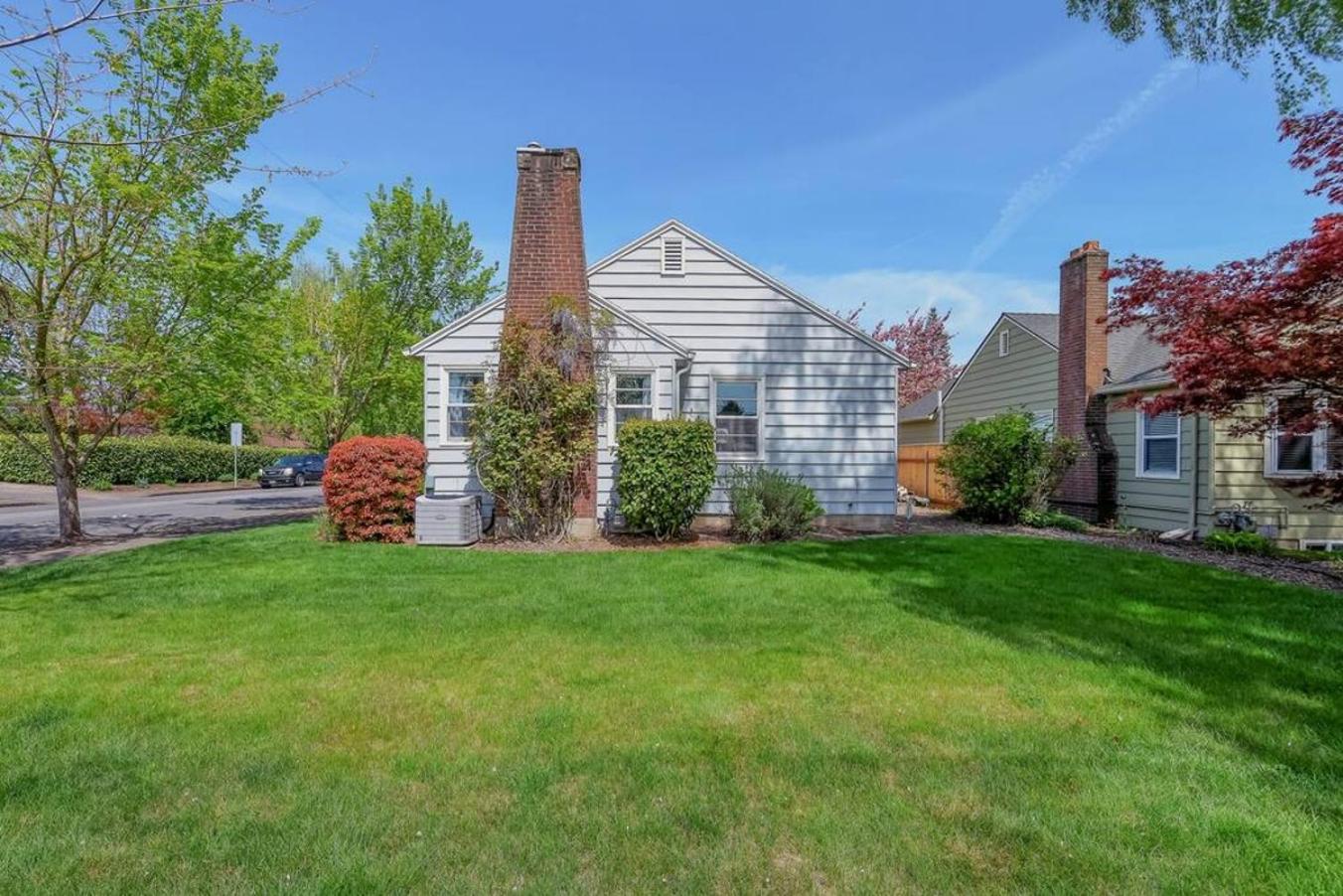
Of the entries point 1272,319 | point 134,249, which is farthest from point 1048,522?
point 134,249

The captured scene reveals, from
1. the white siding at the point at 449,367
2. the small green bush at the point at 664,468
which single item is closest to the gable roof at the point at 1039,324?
the small green bush at the point at 664,468

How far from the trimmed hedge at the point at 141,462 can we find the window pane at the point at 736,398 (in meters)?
21.9

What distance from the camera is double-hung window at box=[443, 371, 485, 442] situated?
10.3 metres

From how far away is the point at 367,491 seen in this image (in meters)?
9.54

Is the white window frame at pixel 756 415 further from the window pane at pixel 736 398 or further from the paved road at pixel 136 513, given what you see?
the paved road at pixel 136 513

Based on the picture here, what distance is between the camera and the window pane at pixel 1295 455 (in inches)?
417

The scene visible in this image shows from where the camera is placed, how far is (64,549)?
964cm

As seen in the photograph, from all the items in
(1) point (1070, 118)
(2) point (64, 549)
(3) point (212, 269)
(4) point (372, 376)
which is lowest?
(2) point (64, 549)

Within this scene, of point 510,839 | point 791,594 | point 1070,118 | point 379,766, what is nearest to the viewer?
point 510,839

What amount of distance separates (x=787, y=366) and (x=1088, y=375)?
20.9ft

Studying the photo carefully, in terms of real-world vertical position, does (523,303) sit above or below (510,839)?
above

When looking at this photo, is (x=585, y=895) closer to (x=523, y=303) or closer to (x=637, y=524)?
(x=637, y=524)

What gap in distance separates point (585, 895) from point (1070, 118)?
13.5 m

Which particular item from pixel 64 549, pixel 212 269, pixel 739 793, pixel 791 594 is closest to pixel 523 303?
pixel 212 269
